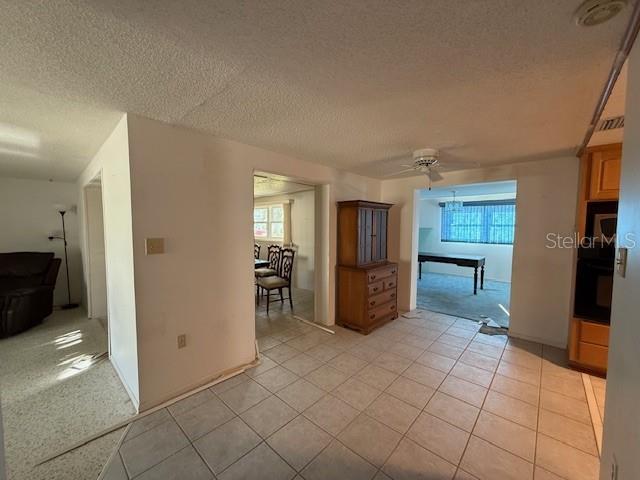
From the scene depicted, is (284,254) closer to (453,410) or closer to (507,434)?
(453,410)

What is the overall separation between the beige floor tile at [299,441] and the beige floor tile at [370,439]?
15cm

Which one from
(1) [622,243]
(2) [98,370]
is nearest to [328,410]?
(1) [622,243]

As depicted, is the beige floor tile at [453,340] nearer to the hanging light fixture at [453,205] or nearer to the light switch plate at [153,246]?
the light switch plate at [153,246]

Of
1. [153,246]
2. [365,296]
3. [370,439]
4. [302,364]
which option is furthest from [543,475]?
[153,246]

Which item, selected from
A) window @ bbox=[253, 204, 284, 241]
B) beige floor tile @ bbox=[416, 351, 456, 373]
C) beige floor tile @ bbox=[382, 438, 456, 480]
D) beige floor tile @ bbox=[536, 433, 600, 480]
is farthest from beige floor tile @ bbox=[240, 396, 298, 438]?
window @ bbox=[253, 204, 284, 241]

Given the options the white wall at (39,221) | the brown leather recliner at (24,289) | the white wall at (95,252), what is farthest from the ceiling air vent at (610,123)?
the white wall at (39,221)

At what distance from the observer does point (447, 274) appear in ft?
24.5

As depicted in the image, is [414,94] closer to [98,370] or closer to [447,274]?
[98,370]

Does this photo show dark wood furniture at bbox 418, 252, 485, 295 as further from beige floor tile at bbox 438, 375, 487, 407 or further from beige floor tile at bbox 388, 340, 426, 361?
beige floor tile at bbox 438, 375, 487, 407

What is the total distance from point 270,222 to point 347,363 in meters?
4.43

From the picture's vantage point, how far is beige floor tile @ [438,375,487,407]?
2.11 m

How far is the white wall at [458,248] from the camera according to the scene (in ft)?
21.4

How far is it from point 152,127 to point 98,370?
7.72 ft

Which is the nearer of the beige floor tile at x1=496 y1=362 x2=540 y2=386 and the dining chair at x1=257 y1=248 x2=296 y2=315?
the beige floor tile at x1=496 y1=362 x2=540 y2=386
